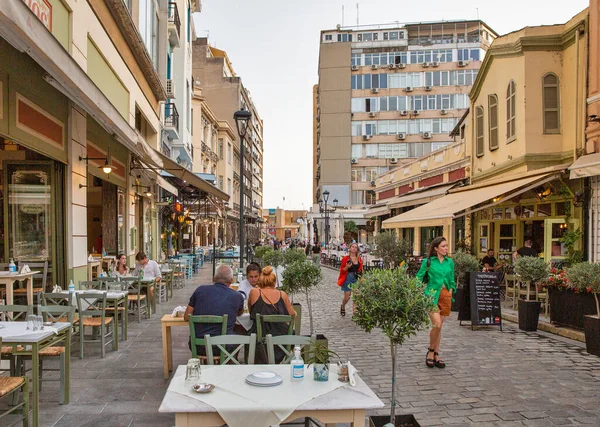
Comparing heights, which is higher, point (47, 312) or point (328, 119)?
point (328, 119)

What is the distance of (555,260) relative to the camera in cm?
1208

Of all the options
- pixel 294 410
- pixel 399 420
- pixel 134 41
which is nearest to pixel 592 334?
pixel 399 420

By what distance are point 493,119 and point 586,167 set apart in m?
6.06

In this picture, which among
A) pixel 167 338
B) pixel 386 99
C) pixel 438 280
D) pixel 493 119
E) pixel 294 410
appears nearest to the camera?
pixel 294 410

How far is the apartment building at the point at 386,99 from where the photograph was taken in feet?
158

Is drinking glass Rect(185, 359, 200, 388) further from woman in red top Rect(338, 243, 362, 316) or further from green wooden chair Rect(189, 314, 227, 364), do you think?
woman in red top Rect(338, 243, 362, 316)

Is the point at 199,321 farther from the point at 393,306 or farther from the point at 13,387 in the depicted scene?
the point at 393,306

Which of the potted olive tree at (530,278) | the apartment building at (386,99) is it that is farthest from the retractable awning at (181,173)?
the apartment building at (386,99)

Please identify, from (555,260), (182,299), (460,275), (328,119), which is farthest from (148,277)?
(328,119)

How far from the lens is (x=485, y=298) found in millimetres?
9305

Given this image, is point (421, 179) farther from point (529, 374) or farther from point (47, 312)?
point (47, 312)

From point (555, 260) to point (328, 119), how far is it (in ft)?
129

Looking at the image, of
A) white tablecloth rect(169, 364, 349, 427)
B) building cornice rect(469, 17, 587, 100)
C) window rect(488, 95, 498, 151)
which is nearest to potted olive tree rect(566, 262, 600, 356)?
white tablecloth rect(169, 364, 349, 427)

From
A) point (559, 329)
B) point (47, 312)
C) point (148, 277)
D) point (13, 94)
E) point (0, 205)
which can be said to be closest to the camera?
point (47, 312)
